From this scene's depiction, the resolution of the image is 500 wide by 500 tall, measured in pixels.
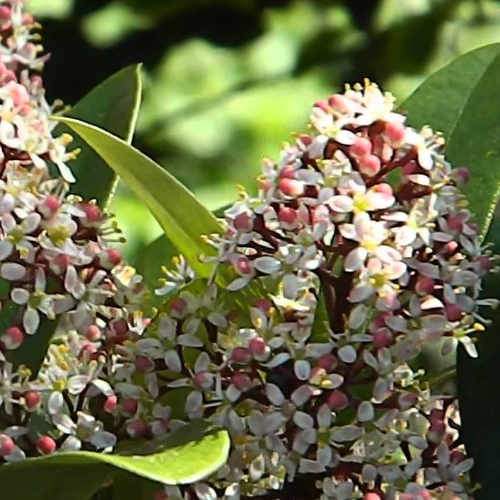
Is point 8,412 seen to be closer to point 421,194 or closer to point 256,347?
point 256,347

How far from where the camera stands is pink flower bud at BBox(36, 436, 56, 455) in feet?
2.69

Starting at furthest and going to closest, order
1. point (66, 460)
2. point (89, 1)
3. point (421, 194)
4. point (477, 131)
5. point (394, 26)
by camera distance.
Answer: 1. point (89, 1)
2. point (394, 26)
3. point (477, 131)
4. point (421, 194)
5. point (66, 460)

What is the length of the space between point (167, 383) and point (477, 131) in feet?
0.85

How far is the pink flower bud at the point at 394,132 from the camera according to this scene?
845 mm

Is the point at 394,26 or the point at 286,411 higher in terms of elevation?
the point at 286,411

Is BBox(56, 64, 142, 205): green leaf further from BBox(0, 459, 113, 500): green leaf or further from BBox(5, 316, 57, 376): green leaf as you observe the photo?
BBox(0, 459, 113, 500): green leaf

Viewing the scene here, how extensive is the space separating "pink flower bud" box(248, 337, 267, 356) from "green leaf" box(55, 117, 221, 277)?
0.29ft

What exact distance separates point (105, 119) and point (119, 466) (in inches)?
15.1

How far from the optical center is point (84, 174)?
1.02m

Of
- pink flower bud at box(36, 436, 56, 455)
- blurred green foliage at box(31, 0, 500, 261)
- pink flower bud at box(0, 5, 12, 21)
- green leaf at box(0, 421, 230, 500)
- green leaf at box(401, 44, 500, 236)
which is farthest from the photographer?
blurred green foliage at box(31, 0, 500, 261)

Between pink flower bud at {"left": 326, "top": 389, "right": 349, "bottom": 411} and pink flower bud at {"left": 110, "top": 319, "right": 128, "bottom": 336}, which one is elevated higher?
pink flower bud at {"left": 110, "top": 319, "right": 128, "bottom": 336}

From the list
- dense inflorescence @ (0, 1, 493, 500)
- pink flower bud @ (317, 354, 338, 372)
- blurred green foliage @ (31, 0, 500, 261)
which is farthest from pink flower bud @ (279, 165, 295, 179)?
blurred green foliage @ (31, 0, 500, 261)

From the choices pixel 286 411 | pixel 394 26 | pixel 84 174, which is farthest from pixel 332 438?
pixel 394 26

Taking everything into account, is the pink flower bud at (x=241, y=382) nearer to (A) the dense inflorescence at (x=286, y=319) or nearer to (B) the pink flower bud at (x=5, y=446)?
(A) the dense inflorescence at (x=286, y=319)
